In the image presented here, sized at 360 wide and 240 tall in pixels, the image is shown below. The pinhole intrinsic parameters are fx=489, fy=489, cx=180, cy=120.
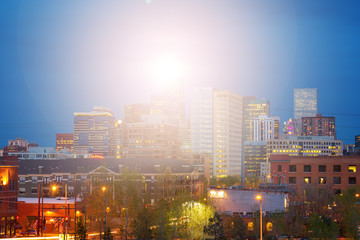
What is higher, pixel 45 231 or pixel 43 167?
pixel 43 167

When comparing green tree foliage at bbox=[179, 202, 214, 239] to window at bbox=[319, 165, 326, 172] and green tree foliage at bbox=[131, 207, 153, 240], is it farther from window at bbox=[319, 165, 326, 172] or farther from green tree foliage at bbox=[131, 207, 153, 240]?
window at bbox=[319, 165, 326, 172]

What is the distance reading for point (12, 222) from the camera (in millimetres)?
81875

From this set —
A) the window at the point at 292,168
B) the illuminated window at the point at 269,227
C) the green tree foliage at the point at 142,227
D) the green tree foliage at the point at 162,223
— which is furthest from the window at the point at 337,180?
the green tree foliage at the point at 142,227

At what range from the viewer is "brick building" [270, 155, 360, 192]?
433ft

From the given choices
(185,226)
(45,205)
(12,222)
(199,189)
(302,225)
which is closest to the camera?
(185,226)

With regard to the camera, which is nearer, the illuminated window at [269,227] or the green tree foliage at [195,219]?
the green tree foliage at [195,219]

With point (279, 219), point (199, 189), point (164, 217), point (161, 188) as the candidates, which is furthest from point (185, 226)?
point (199, 189)

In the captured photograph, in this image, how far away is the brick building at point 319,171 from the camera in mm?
131875

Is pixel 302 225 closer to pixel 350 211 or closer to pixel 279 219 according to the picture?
pixel 279 219

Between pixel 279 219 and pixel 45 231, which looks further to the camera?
pixel 45 231

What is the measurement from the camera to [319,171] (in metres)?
134

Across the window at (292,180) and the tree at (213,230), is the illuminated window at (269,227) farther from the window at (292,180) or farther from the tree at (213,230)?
the window at (292,180)

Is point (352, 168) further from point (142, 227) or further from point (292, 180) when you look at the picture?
point (142, 227)

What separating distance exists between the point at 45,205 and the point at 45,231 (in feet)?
28.1
